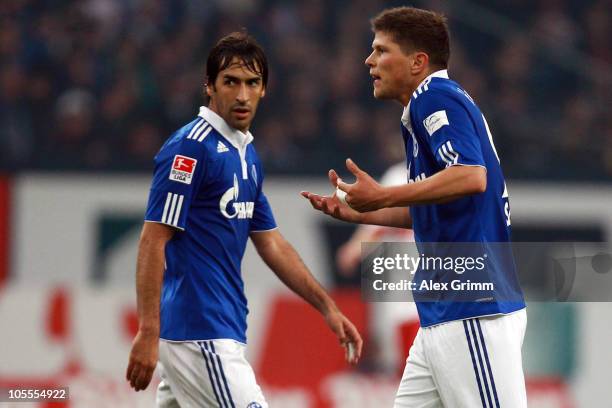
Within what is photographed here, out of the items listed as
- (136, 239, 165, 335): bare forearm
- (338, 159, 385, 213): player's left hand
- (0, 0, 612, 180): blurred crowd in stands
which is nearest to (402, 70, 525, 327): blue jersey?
(338, 159, 385, 213): player's left hand

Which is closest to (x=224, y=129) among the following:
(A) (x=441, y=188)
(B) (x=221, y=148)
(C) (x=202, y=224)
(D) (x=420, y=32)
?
(B) (x=221, y=148)

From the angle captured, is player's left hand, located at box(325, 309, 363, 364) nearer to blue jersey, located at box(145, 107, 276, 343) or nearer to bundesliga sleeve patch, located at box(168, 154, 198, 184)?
blue jersey, located at box(145, 107, 276, 343)

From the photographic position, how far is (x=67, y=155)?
11.0 meters

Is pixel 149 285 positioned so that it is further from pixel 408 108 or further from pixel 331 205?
pixel 408 108

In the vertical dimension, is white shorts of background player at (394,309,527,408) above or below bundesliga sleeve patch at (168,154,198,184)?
below

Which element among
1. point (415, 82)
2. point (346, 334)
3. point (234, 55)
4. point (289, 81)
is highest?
point (289, 81)

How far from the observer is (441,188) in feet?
13.7

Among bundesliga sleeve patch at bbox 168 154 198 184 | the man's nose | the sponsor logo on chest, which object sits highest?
the man's nose

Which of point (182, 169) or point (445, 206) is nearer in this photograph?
point (445, 206)

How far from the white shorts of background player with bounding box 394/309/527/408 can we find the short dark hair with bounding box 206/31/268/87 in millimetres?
1382

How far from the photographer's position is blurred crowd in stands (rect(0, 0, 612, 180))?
11.4 m

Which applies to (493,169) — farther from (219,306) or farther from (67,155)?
(67,155)

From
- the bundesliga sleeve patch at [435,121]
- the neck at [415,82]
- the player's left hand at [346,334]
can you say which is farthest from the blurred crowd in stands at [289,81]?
the bundesliga sleeve patch at [435,121]

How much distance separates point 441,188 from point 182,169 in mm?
1166
